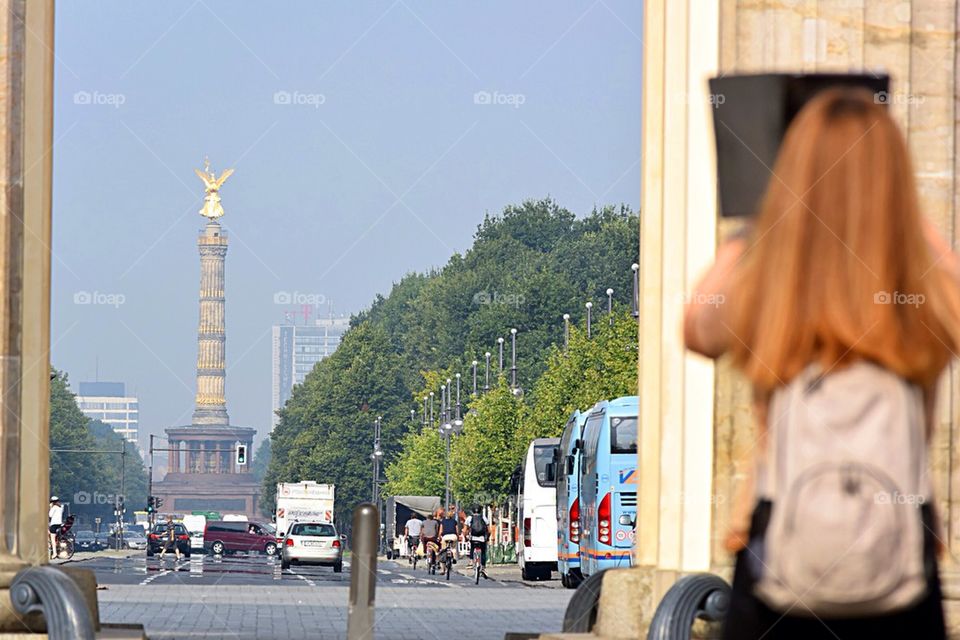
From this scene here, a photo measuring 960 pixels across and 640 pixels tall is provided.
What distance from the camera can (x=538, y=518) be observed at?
44188 mm

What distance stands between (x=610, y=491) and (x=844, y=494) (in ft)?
101

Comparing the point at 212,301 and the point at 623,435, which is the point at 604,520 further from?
the point at 212,301

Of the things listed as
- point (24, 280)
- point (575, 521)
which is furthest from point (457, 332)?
point (24, 280)

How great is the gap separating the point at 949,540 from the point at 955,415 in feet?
2.34

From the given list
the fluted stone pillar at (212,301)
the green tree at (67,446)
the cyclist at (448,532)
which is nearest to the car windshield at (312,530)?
the cyclist at (448,532)

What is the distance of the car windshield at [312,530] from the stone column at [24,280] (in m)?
39.5

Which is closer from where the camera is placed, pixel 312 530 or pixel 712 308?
pixel 712 308

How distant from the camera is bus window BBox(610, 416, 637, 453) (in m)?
34.0

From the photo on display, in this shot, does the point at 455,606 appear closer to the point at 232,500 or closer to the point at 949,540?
the point at 949,540

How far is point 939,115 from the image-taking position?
36.9 feet

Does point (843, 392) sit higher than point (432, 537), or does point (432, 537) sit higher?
point (843, 392)

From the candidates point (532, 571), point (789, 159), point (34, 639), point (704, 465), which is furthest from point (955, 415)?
point (532, 571)

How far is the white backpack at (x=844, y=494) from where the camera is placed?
3094mm

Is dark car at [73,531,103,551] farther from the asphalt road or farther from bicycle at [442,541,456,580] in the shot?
the asphalt road
